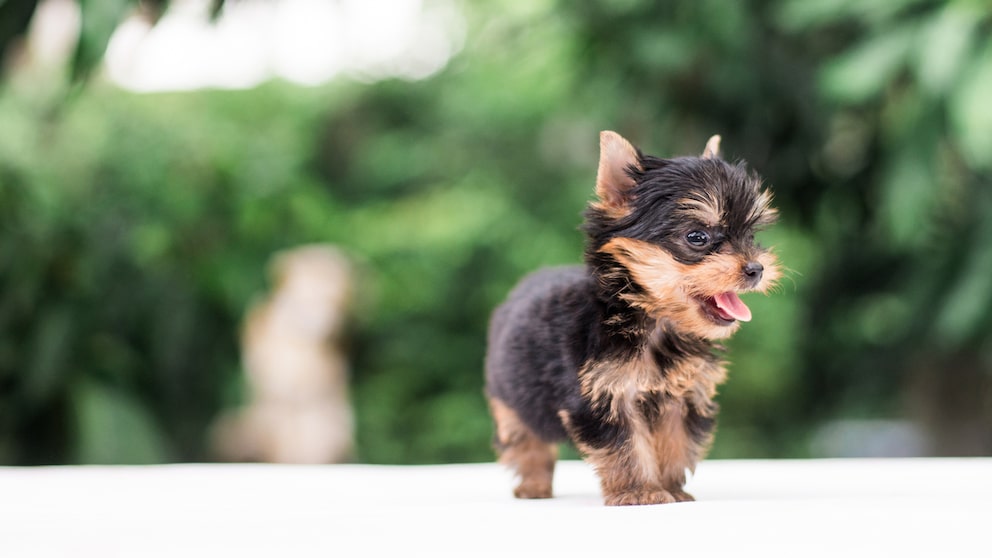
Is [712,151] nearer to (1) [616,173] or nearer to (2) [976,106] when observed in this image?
(1) [616,173]

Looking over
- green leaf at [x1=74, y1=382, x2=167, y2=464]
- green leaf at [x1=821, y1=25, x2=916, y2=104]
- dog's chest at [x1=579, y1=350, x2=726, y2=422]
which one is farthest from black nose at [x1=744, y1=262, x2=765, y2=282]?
green leaf at [x1=74, y1=382, x2=167, y2=464]

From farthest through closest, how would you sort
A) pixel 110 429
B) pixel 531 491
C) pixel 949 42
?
pixel 110 429
pixel 949 42
pixel 531 491

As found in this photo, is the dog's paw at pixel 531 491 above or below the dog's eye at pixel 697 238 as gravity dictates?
below

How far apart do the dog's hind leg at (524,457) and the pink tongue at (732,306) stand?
663mm

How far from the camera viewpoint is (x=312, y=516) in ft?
7.83

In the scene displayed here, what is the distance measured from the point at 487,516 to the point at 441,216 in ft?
25.7

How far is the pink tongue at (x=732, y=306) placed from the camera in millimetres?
2252

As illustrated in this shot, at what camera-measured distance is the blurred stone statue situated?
8.64m

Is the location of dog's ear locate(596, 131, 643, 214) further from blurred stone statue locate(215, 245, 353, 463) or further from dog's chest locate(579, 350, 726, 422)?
blurred stone statue locate(215, 245, 353, 463)

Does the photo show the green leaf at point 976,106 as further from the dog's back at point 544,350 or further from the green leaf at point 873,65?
the dog's back at point 544,350

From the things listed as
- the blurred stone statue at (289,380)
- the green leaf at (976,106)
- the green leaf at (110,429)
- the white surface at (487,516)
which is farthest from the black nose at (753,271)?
the blurred stone statue at (289,380)

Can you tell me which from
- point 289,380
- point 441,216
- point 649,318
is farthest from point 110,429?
point 649,318

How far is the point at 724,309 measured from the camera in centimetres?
226

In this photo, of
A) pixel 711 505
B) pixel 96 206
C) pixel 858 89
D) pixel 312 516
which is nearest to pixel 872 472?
pixel 711 505
